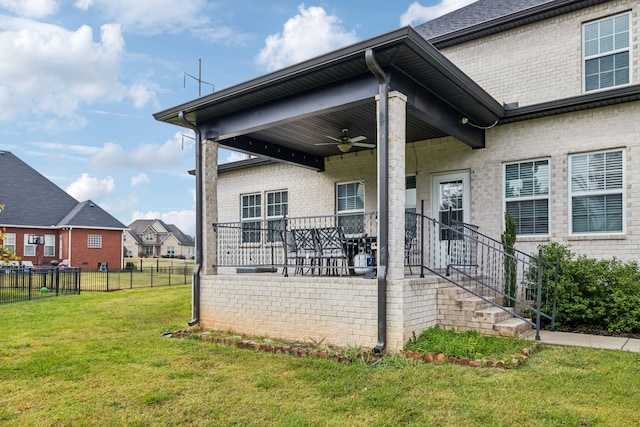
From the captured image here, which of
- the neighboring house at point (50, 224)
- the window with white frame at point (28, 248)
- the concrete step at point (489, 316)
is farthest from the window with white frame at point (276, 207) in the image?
the window with white frame at point (28, 248)

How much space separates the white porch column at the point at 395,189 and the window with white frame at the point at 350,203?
14.9 feet

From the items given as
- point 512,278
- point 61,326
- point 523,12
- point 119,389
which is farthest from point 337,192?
point 119,389

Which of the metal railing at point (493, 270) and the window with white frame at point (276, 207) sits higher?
the window with white frame at point (276, 207)

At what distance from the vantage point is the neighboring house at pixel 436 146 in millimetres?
6207

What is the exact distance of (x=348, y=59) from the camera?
241 inches

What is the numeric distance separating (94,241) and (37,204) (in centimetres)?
434

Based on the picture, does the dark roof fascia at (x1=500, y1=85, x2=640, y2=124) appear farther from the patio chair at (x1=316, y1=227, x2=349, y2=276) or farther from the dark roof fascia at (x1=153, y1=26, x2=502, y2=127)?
the patio chair at (x1=316, y1=227, x2=349, y2=276)

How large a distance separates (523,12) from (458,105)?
3440 millimetres

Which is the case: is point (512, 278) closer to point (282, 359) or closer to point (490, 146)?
point (490, 146)

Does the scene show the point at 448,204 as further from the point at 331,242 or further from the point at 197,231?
the point at 197,231

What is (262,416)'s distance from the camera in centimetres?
392

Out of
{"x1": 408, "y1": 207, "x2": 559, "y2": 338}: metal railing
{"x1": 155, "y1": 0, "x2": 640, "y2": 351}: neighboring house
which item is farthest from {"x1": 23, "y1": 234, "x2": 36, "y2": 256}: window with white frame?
{"x1": 408, "y1": 207, "x2": 559, "y2": 338}: metal railing

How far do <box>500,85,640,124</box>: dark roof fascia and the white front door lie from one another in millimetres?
1451

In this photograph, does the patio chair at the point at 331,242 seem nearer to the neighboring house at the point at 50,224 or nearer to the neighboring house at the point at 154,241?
the neighboring house at the point at 50,224
